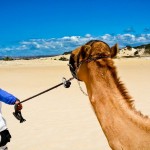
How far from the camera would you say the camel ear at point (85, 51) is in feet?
10.5

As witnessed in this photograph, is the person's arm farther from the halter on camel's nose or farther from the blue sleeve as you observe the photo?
the halter on camel's nose

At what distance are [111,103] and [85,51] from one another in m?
0.47

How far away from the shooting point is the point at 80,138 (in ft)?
29.7

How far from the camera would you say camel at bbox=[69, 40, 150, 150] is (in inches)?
118

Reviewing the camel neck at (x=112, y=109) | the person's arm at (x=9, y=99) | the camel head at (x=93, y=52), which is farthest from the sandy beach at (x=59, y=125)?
the camel neck at (x=112, y=109)

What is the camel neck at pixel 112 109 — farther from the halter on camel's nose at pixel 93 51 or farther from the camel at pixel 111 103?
the halter on camel's nose at pixel 93 51

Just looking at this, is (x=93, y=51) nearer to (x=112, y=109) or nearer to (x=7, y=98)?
(x=112, y=109)

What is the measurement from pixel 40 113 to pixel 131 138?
9757 millimetres

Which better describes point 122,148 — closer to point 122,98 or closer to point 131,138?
point 131,138

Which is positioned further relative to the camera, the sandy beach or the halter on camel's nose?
the sandy beach

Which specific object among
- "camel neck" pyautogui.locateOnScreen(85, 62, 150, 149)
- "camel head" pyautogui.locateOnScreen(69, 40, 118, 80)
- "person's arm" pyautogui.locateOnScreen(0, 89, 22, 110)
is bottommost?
"person's arm" pyautogui.locateOnScreen(0, 89, 22, 110)

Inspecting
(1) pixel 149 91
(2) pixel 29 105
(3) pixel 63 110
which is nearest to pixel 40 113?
(3) pixel 63 110

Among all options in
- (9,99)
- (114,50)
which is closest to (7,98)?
(9,99)

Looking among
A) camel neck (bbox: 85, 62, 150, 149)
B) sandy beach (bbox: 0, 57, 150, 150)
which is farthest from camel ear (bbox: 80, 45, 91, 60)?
sandy beach (bbox: 0, 57, 150, 150)
